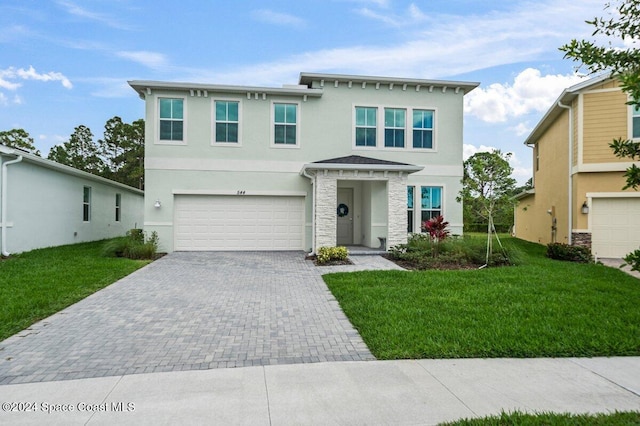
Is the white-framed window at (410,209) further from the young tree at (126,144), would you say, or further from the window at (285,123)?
the young tree at (126,144)

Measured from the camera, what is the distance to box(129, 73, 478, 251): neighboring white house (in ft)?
46.1

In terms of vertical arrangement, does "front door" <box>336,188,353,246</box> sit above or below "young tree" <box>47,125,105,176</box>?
below

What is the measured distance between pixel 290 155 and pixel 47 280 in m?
8.61

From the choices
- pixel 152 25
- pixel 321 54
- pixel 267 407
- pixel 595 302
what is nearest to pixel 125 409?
pixel 267 407

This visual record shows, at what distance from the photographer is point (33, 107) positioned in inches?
894

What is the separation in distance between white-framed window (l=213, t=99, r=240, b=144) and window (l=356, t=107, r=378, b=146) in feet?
Answer: 14.9

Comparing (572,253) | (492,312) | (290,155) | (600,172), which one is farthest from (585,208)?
(290,155)

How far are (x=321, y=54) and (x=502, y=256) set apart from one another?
11.2 meters

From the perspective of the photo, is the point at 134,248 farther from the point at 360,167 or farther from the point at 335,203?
the point at 360,167

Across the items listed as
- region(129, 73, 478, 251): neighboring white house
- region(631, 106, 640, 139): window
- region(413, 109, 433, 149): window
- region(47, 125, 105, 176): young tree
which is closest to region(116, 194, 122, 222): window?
region(129, 73, 478, 251): neighboring white house

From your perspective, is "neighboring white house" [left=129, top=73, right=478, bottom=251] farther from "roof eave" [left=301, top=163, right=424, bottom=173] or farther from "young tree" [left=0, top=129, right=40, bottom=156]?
"young tree" [left=0, top=129, right=40, bottom=156]

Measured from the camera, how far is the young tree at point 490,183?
38.2 feet

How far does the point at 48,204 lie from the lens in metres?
14.7

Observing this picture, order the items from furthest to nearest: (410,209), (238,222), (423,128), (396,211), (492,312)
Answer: (423,128), (410,209), (238,222), (396,211), (492,312)
